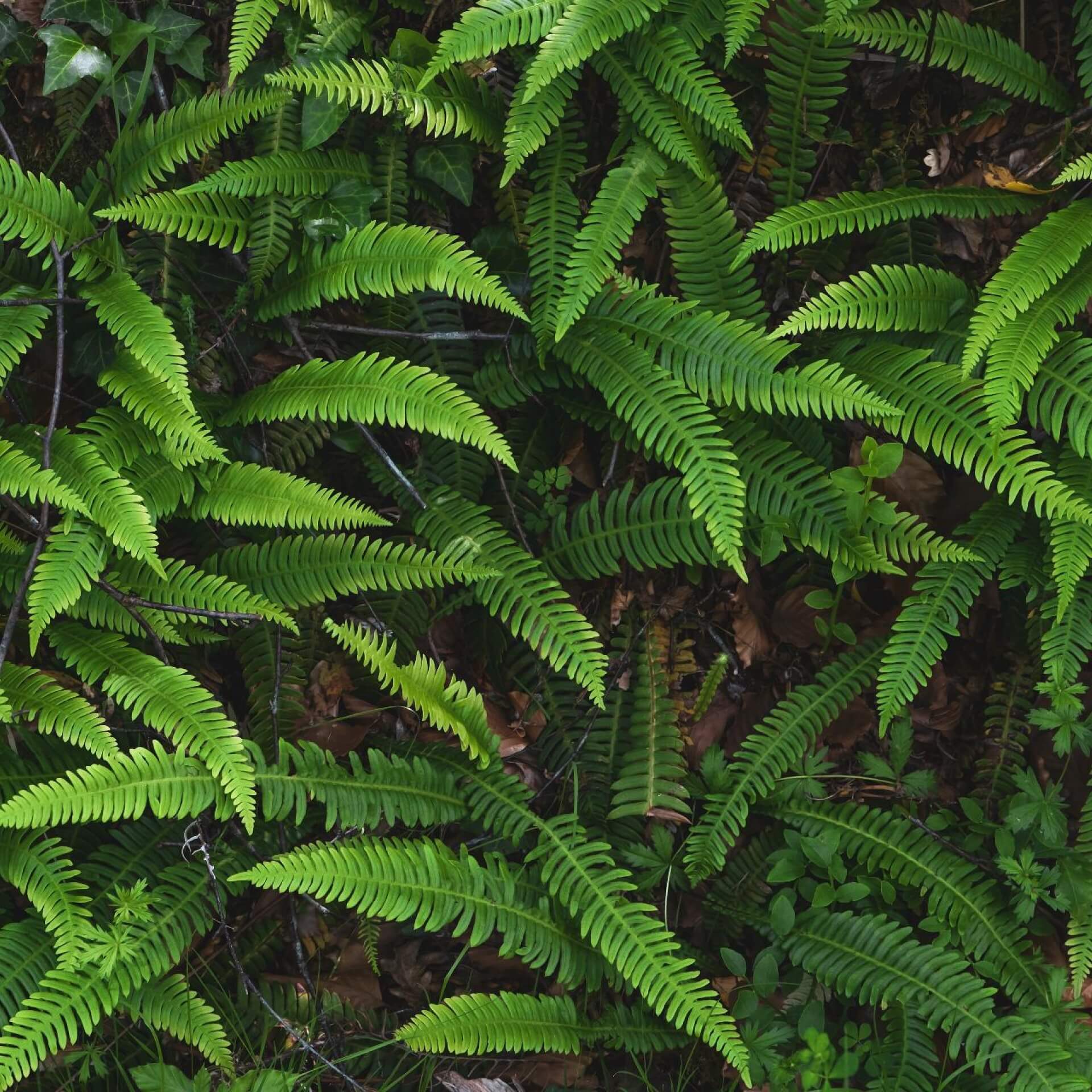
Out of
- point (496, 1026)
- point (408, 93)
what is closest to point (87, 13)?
point (408, 93)

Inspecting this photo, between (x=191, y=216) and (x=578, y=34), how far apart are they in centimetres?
135

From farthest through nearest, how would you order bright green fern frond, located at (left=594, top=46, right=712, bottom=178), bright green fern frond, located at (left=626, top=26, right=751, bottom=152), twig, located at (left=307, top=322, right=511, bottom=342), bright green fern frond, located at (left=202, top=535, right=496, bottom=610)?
twig, located at (left=307, top=322, right=511, bottom=342) < bright green fern frond, located at (left=594, top=46, right=712, bottom=178) < bright green fern frond, located at (left=626, top=26, right=751, bottom=152) < bright green fern frond, located at (left=202, top=535, right=496, bottom=610)

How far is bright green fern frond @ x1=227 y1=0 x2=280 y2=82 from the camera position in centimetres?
320

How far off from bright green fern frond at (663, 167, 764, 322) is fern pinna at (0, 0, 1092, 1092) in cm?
2

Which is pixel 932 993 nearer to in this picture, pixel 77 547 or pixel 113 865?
pixel 113 865

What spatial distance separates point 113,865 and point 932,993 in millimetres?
2553

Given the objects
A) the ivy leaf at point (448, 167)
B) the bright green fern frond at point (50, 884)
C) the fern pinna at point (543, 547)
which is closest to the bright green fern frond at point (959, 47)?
the fern pinna at point (543, 547)

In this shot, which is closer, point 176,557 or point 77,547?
point 77,547

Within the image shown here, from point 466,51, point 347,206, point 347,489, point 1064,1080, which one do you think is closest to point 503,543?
point 347,489

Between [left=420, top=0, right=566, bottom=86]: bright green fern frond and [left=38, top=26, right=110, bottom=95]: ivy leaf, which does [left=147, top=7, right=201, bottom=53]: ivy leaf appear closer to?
[left=38, top=26, right=110, bottom=95]: ivy leaf

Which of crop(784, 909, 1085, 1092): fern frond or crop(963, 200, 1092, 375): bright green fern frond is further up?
crop(963, 200, 1092, 375): bright green fern frond

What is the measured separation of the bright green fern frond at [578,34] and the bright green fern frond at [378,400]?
37.7 inches

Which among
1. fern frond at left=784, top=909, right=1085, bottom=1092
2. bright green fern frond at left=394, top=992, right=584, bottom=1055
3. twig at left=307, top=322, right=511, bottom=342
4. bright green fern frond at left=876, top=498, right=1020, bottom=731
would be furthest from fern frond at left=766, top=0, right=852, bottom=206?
bright green fern frond at left=394, top=992, right=584, bottom=1055

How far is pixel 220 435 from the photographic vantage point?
344 centimetres
